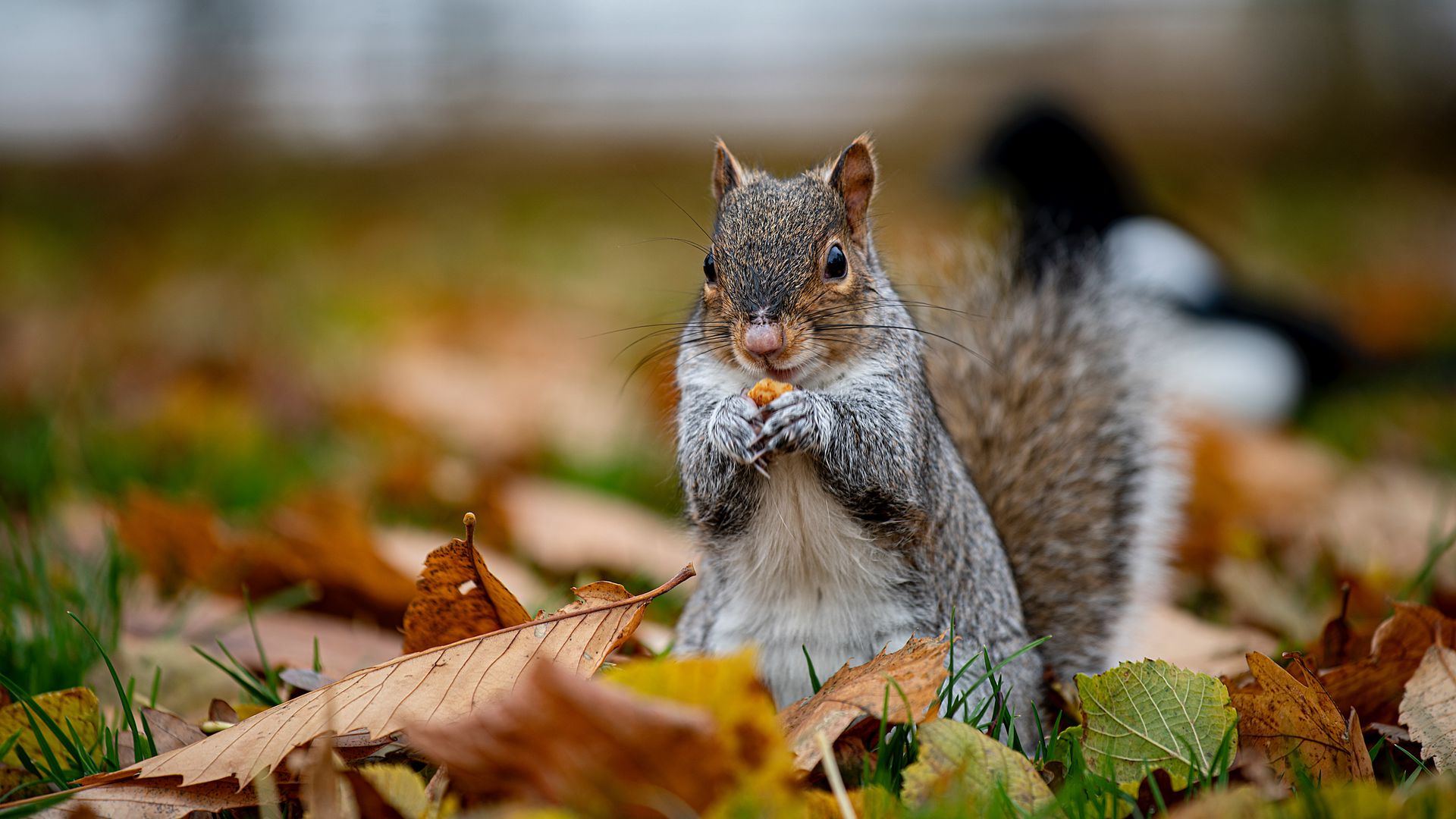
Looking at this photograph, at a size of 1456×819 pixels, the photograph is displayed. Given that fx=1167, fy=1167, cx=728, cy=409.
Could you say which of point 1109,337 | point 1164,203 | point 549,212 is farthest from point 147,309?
point 1164,203

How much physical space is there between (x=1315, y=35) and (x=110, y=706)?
8451 millimetres

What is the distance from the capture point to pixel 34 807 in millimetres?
900

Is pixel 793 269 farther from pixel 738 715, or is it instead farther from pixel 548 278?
pixel 548 278

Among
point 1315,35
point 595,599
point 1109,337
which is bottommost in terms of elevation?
point 595,599

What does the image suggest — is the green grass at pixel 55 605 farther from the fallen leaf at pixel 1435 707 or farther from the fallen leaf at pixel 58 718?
the fallen leaf at pixel 1435 707

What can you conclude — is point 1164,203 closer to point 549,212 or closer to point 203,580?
point 549,212

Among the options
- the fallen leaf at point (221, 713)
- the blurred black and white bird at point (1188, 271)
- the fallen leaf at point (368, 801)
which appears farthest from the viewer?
the blurred black and white bird at point (1188, 271)

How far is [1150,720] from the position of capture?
1013mm

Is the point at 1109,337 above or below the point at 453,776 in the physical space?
above

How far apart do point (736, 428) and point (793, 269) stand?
8.1 inches

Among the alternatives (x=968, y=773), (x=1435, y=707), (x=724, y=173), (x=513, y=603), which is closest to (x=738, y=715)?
(x=968, y=773)

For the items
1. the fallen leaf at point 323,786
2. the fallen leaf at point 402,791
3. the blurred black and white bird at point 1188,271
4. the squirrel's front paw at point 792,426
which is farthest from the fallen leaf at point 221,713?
the blurred black and white bird at point 1188,271

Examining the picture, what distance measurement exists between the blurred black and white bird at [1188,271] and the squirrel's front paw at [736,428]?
2562 millimetres

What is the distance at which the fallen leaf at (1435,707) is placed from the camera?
3.35 feet
